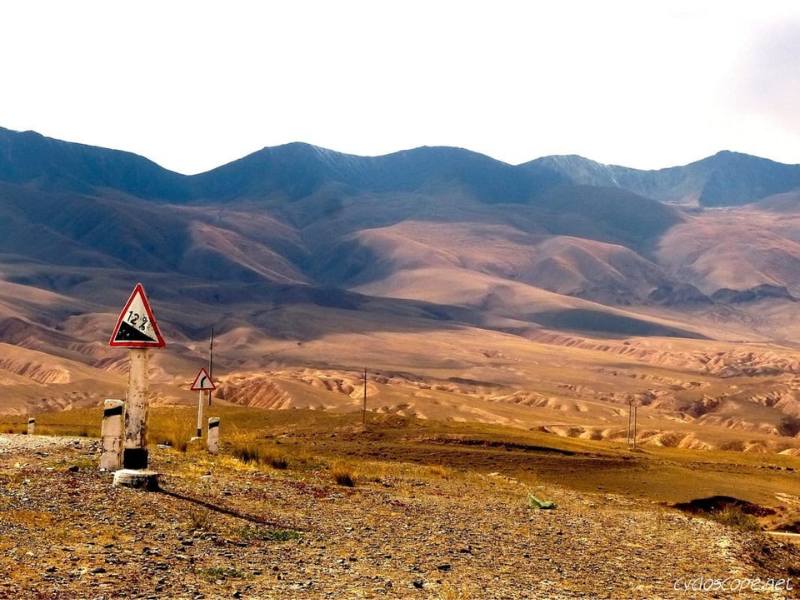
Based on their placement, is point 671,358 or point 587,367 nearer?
point 587,367

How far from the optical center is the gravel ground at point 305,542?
950 cm

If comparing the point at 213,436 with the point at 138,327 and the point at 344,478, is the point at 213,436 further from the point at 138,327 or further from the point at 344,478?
the point at 138,327

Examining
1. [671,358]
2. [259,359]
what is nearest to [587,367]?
[671,358]

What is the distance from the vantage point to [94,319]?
16612cm

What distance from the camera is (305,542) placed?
1173cm

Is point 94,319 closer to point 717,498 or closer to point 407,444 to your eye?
point 407,444

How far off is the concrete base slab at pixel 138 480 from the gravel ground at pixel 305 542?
0.58 ft

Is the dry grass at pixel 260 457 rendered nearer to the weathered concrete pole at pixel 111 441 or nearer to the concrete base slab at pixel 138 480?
the weathered concrete pole at pixel 111 441

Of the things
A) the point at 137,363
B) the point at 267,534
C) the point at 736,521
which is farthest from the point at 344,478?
the point at 736,521

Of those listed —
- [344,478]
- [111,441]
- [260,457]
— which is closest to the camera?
[111,441]

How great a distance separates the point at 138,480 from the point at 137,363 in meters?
1.74

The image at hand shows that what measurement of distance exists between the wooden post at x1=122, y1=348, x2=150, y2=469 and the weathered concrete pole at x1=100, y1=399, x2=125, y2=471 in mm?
525

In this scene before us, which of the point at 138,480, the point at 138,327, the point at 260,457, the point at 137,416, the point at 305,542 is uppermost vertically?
the point at 138,327

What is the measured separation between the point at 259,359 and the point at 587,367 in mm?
49461
